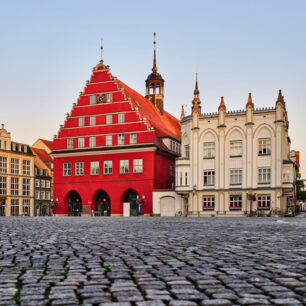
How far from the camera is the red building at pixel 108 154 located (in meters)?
53.2

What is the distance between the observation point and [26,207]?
76.5m

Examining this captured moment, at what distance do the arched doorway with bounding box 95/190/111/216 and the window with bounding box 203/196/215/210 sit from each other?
12.1m

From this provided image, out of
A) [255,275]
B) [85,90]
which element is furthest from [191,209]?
[255,275]

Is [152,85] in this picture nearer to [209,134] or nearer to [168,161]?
[168,161]

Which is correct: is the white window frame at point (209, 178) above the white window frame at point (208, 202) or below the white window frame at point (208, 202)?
above

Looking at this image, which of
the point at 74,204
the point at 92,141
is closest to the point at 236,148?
the point at 92,141

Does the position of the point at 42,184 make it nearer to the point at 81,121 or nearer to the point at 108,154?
the point at 81,121

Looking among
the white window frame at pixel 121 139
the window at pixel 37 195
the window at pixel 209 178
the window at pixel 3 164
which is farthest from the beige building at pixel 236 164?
the window at pixel 37 195

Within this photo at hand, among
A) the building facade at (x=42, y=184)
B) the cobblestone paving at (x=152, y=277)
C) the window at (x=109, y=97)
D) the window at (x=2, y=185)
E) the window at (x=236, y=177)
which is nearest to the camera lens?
the cobblestone paving at (x=152, y=277)

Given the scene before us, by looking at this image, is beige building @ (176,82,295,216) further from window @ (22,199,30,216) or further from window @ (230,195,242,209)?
window @ (22,199,30,216)

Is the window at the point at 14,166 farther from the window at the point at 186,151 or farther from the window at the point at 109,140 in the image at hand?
the window at the point at 186,151

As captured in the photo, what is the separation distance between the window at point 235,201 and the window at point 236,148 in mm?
4421

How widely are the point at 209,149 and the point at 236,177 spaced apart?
4146 millimetres

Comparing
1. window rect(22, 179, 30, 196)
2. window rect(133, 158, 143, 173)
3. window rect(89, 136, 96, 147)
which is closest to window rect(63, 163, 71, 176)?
window rect(89, 136, 96, 147)
